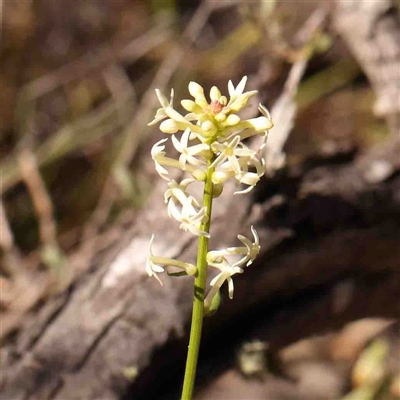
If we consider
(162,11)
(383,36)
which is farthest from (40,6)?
(383,36)

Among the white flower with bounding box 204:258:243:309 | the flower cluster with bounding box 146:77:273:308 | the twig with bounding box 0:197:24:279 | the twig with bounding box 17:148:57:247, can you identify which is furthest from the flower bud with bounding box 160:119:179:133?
the twig with bounding box 17:148:57:247

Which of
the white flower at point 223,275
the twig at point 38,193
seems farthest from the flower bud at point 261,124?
the twig at point 38,193

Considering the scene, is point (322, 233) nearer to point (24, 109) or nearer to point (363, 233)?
point (363, 233)

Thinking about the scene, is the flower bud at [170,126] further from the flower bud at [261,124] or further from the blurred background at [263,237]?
the blurred background at [263,237]

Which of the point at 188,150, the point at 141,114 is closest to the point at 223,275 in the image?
the point at 188,150

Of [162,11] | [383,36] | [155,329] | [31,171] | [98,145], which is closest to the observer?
[155,329]

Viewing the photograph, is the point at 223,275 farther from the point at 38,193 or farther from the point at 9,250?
the point at 38,193

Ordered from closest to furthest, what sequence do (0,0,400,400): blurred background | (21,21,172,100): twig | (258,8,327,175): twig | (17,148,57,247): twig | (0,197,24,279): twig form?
(0,0,400,400): blurred background → (258,8,327,175): twig → (0,197,24,279): twig → (17,148,57,247): twig → (21,21,172,100): twig

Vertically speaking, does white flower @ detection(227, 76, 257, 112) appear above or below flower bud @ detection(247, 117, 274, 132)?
above

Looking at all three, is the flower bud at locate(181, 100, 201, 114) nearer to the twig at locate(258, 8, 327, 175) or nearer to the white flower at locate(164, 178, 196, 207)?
the white flower at locate(164, 178, 196, 207)
